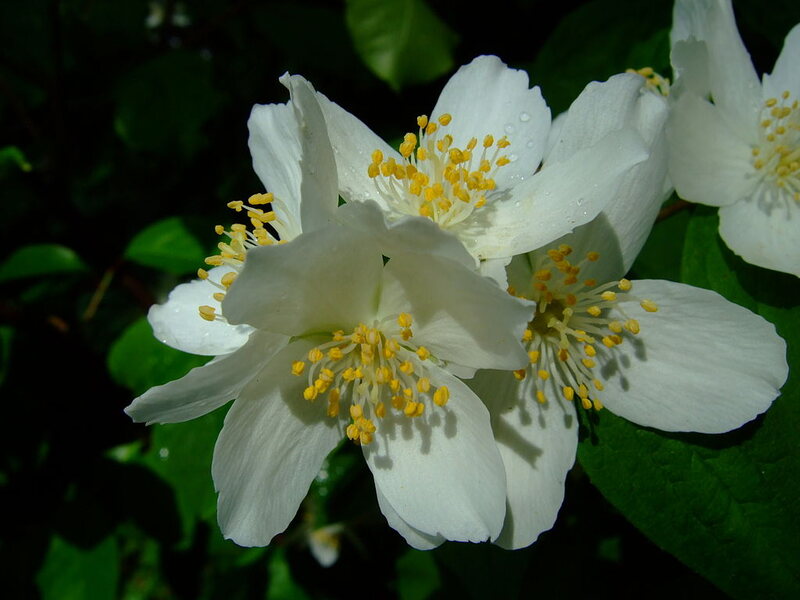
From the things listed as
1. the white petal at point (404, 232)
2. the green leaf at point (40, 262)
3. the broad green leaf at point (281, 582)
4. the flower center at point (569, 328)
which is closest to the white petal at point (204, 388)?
the white petal at point (404, 232)

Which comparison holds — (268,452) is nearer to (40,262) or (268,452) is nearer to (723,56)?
(723,56)

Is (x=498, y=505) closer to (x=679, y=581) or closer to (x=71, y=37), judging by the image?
(x=679, y=581)

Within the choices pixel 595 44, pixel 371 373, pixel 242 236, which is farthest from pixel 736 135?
pixel 242 236

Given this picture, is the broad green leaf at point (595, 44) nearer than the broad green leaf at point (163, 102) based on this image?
Yes

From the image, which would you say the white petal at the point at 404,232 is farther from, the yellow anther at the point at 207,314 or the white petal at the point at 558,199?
the yellow anther at the point at 207,314

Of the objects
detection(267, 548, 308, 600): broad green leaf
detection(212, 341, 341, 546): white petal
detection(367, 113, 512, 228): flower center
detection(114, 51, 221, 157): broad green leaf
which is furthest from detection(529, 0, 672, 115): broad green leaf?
detection(267, 548, 308, 600): broad green leaf

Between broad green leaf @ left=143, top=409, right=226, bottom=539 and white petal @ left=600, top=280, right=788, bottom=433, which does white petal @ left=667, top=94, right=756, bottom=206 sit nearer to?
white petal @ left=600, top=280, right=788, bottom=433

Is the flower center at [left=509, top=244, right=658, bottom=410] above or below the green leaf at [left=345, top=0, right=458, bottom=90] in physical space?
below
